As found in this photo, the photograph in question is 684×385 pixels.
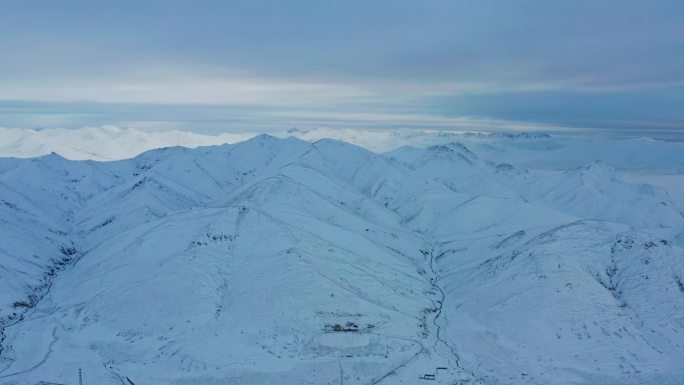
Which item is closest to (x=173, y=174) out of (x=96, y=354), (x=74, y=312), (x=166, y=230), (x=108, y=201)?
(x=108, y=201)

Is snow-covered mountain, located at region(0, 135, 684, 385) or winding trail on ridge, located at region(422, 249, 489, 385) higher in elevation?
snow-covered mountain, located at region(0, 135, 684, 385)

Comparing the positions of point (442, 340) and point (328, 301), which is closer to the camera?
Result: point (442, 340)

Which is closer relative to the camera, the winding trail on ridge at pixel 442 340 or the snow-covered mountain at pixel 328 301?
the winding trail on ridge at pixel 442 340

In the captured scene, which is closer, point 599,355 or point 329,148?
point 599,355

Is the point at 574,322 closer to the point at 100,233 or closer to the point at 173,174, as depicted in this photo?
the point at 100,233

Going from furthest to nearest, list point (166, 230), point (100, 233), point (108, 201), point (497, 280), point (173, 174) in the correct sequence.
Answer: point (173, 174) < point (108, 201) < point (100, 233) < point (166, 230) < point (497, 280)

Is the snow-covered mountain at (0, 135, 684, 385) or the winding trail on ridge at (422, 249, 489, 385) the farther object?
the snow-covered mountain at (0, 135, 684, 385)

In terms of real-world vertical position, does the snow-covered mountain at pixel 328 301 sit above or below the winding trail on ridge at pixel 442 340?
above

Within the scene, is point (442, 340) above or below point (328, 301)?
below
